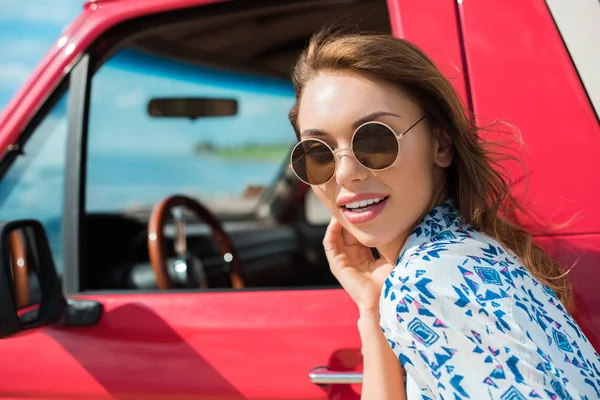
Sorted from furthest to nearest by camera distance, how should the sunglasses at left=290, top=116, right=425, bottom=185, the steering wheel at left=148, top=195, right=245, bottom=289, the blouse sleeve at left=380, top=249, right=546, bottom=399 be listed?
1. the steering wheel at left=148, top=195, right=245, bottom=289
2. the sunglasses at left=290, top=116, right=425, bottom=185
3. the blouse sleeve at left=380, top=249, right=546, bottom=399

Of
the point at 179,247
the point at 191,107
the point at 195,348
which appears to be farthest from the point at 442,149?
the point at 191,107

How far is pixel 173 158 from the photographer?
569 cm

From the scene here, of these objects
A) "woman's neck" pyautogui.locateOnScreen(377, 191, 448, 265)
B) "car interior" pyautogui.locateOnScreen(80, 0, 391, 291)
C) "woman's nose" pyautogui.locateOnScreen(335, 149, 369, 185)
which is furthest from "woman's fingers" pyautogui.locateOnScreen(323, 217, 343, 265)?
"car interior" pyautogui.locateOnScreen(80, 0, 391, 291)

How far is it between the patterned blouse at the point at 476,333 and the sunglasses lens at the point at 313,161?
26 centimetres

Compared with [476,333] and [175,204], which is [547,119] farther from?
[175,204]

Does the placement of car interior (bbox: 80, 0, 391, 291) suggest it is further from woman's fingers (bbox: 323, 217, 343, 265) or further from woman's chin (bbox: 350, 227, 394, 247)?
woman's chin (bbox: 350, 227, 394, 247)

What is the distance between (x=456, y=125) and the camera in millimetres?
1196

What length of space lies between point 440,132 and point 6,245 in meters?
0.91

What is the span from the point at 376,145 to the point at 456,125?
0.17m

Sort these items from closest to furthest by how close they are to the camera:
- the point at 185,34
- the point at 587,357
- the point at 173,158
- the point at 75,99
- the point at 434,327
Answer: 1. the point at 434,327
2. the point at 587,357
3. the point at 75,99
4. the point at 185,34
5. the point at 173,158

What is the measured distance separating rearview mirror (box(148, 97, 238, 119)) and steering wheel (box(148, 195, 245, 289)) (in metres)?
0.44

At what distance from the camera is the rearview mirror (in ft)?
9.04

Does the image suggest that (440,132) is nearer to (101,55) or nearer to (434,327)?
(434,327)

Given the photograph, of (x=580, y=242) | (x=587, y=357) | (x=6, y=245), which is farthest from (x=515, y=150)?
Result: (x=6, y=245)
